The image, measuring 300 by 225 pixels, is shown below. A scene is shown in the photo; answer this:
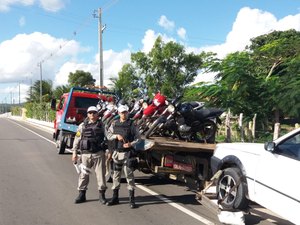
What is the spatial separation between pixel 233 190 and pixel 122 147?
6.79 feet

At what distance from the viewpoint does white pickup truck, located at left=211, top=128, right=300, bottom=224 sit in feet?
17.0

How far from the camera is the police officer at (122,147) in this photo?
24.0 feet

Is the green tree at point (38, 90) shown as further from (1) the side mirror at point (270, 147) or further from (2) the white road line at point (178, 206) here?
(1) the side mirror at point (270, 147)

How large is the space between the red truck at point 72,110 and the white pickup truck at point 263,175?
8234mm

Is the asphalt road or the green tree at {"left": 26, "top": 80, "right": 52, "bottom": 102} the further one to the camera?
the green tree at {"left": 26, "top": 80, "right": 52, "bottom": 102}

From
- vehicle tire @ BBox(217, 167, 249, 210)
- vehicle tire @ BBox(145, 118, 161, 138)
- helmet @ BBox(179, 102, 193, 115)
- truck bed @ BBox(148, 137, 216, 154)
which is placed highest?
helmet @ BBox(179, 102, 193, 115)

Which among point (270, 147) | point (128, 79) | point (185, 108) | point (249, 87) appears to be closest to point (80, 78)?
point (128, 79)

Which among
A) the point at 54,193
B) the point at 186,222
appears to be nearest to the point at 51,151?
the point at 54,193

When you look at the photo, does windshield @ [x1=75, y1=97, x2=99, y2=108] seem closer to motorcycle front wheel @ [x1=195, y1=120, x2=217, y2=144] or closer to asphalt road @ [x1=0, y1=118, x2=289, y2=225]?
asphalt road @ [x1=0, y1=118, x2=289, y2=225]

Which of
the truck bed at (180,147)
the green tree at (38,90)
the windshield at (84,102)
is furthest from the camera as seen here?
the green tree at (38,90)

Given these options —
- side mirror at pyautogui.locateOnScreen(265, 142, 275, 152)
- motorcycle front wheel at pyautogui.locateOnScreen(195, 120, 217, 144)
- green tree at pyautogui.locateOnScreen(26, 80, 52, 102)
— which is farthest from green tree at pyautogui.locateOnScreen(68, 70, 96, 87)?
side mirror at pyautogui.locateOnScreen(265, 142, 275, 152)

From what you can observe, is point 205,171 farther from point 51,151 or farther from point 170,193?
point 51,151

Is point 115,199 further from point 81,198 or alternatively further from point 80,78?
point 80,78

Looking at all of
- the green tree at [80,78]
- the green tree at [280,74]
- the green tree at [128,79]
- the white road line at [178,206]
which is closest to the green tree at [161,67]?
the green tree at [128,79]
